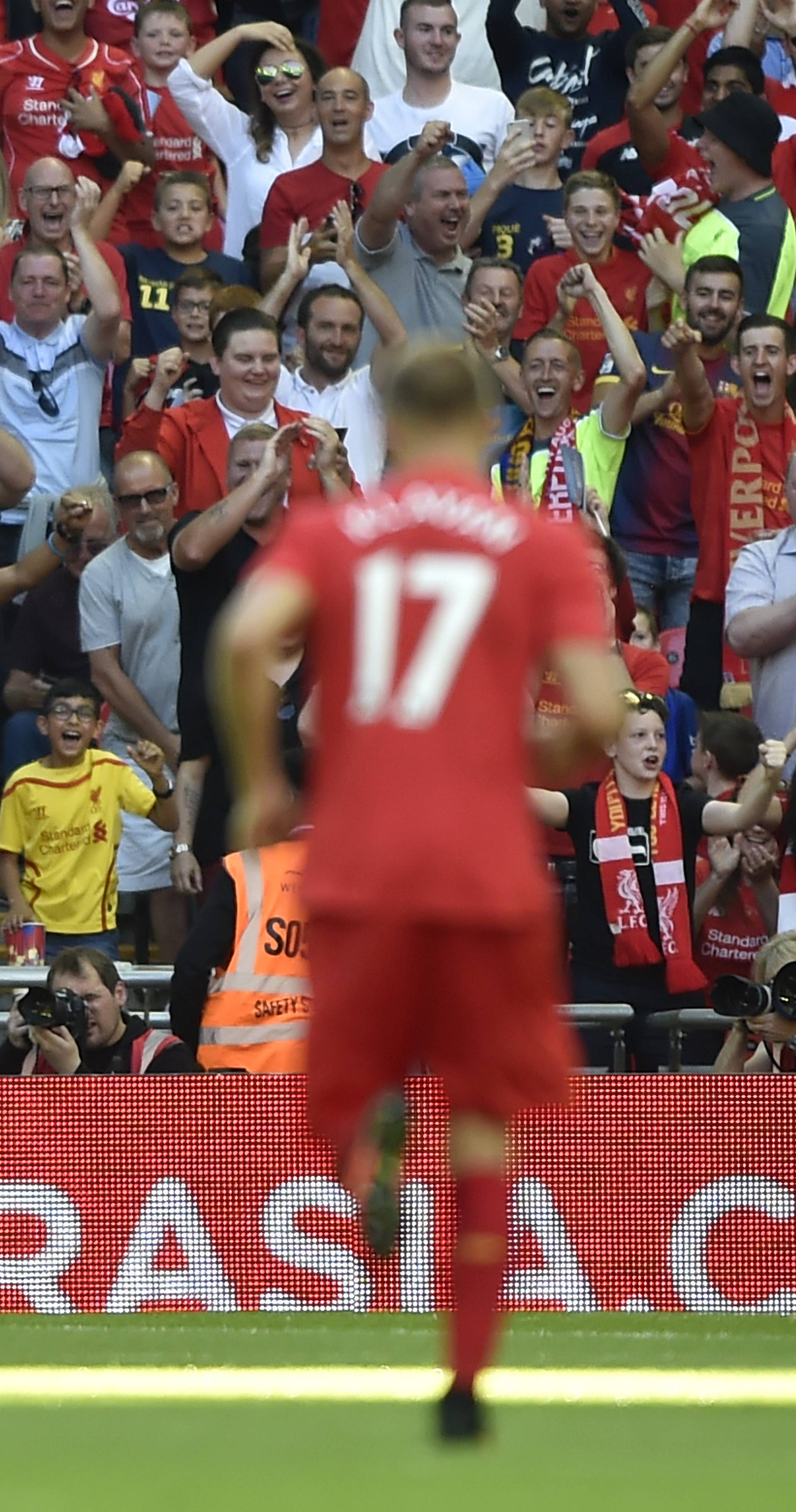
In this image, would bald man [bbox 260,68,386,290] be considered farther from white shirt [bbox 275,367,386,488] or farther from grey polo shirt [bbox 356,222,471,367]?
white shirt [bbox 275,367,386,488]

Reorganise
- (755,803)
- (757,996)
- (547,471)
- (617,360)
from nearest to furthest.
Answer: (757,996) < (755,803) < (547,471) < (617,360)

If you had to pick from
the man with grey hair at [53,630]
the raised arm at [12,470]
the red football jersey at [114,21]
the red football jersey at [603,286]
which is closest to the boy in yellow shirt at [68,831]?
the man with grey hair at [53,630]

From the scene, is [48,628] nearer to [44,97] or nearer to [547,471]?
[547,471]

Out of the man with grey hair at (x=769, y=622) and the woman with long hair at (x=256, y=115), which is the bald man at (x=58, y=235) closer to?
the woman with long hair at (x=256, y=115)

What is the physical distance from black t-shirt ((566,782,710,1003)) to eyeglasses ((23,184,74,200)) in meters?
4.14

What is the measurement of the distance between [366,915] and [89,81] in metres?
8.57

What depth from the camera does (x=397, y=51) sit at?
12031 mm

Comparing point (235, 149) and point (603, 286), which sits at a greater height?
point (235, 149)

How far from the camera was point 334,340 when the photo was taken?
957cm

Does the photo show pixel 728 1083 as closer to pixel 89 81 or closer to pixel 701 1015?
pixel 701 1015

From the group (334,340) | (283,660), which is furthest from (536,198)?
(283,660)

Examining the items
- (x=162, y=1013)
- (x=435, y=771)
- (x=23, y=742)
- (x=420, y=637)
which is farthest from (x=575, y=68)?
(x=435, y=771)

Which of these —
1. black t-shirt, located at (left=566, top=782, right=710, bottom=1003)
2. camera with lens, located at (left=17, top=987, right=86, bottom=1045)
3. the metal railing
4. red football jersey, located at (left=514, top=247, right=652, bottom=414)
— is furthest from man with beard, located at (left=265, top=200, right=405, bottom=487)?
camera with lens, located at (left=17, top=987, right=86, bottom=1045)

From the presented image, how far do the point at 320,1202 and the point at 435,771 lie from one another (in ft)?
8.37
